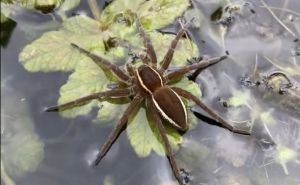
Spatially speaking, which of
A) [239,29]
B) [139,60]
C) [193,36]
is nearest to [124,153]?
[139,60]

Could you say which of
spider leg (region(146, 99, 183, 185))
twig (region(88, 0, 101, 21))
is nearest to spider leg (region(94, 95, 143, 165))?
spider leg (region(146, 99, 183, 185))

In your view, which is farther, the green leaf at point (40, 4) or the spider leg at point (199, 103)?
the green leaf at point (40, 4)

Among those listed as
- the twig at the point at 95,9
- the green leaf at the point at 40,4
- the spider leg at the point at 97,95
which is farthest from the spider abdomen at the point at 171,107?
the green leaf at the point at 40,4

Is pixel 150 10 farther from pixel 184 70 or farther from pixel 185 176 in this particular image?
pixel 185 176

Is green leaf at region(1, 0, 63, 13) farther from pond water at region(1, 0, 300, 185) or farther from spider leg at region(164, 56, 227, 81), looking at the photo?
spider leg at region(164, 56, 227, 81)

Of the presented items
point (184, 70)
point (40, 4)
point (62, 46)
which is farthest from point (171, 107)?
point (40, 4)

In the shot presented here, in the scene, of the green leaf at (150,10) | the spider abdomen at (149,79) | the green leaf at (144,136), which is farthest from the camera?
the green leaf at (150,10)

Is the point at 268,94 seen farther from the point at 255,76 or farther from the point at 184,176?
the point at 184,176

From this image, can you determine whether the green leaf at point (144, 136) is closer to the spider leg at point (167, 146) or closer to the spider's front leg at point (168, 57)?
the spider leg at point (167, 146)
